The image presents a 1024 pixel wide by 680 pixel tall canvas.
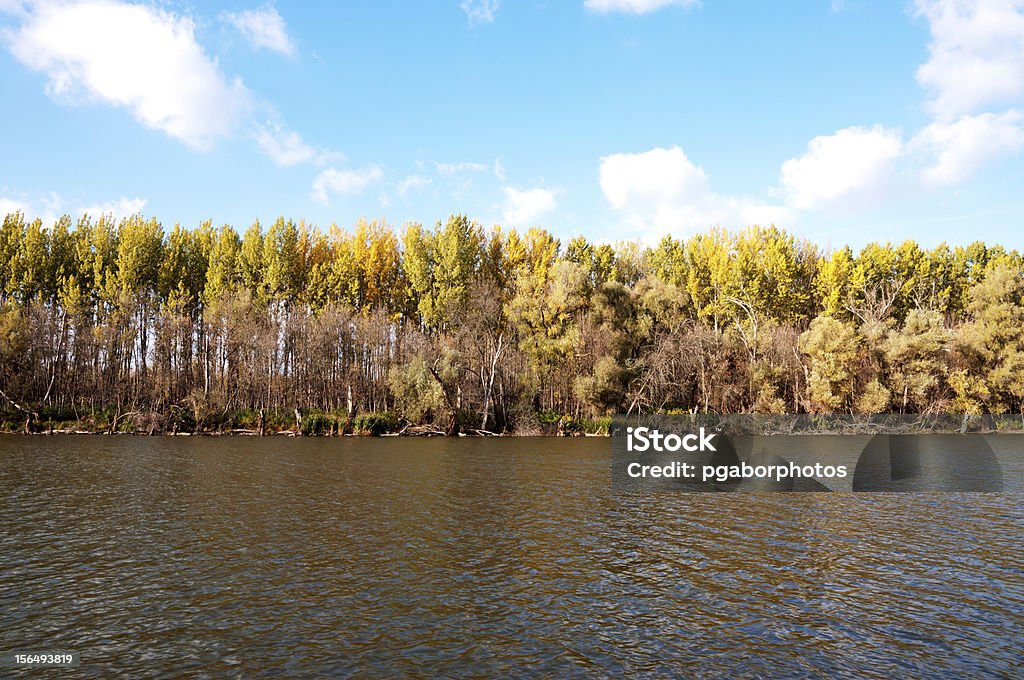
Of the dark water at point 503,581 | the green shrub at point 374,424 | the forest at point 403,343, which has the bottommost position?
the dark water at point 503,581

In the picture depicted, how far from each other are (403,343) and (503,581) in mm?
48541

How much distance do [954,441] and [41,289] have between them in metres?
87.4

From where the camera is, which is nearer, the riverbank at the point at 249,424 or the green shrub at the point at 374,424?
the riverbank at the point at 249,424

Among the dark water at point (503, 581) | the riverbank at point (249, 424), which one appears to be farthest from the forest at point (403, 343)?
the dark water at point (503, 581)

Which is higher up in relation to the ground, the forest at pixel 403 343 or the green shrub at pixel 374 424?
the forest at pixel 403 343

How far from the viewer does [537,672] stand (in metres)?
10.7

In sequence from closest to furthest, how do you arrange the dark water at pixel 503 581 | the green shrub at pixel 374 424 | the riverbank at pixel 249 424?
the dark water at pixel 503 581
the riverbank at pixel 249 424
the green shrub at pixel 374 424

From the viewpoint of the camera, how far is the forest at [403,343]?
202 feet

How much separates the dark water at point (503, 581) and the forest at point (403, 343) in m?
33.4

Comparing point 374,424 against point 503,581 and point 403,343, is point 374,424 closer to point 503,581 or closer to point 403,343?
point 403,343

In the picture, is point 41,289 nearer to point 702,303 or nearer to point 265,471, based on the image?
point 265,471

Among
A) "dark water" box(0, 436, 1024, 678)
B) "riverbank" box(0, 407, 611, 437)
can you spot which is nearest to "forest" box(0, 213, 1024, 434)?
"riverbank" box(0, 407, 611, 437)

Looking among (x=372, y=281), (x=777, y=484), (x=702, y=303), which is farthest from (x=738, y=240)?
(x=777, y=484)

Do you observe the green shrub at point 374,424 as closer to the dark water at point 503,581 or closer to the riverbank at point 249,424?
the riverbank at point 249,424
